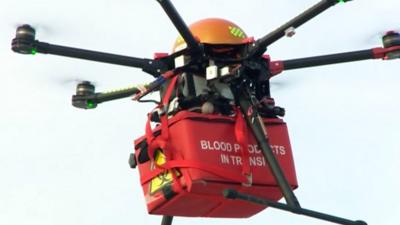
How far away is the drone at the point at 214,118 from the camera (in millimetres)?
12695

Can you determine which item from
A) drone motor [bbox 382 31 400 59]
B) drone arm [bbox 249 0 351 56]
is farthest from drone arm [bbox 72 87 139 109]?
drone motor [bbox 382 31 400 59]

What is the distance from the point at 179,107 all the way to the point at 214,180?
105 centimetres

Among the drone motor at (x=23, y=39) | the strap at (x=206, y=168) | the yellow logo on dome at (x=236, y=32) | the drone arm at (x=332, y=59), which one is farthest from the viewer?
the drone arm at (x=332, y=59)

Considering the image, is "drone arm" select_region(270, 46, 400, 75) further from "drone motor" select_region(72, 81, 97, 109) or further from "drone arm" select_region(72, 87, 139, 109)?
"drone motor" select_region(72, 81, 97, 109)

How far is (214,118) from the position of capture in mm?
12984

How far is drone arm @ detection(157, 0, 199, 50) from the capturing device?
12203 mm

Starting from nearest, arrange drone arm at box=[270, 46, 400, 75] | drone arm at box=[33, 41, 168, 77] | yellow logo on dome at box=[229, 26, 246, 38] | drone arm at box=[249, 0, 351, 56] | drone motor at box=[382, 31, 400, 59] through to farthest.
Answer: drone arm at box=[249, 0, 351, 56]
drone arm at box=[33, 41, 168, 77]
yellow logo on dome at box=[229, 26, 246, 38]
drone motor at box=[382, 31, 400, 59]
drone arm at box=[270, 46, 400, 75]

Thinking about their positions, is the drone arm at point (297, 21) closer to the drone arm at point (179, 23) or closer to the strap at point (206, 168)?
the drone arm at point (179, 23)

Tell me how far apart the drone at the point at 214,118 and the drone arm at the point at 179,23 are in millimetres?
11

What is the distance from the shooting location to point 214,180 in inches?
497

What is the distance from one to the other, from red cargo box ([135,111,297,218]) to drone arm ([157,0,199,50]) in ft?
2.74

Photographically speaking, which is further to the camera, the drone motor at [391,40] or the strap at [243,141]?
the drone motor at [391,40]

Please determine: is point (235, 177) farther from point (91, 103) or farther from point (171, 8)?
point (91, 103)

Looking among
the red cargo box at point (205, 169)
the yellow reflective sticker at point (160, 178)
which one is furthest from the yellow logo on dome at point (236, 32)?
the yellow reflective sticker at point (160, 178)
